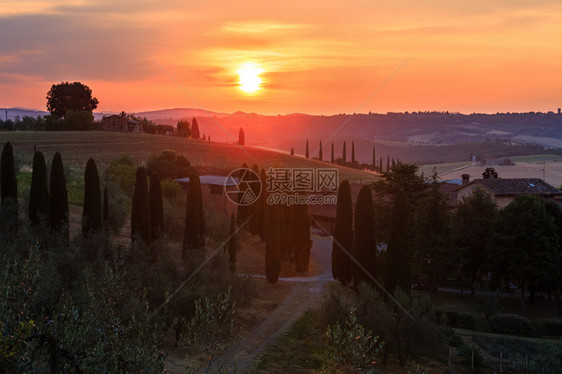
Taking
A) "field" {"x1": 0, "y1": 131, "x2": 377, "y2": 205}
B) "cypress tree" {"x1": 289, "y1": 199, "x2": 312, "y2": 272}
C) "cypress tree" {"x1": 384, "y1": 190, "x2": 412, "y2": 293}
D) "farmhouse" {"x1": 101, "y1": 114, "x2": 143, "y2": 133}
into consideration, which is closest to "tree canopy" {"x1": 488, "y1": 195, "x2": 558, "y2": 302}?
"cypress tree" {"x1": 384, "y1": 190, "x2": 412, "y2": 293}

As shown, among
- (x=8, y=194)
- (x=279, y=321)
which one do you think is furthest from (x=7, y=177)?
(x=279, y=321)

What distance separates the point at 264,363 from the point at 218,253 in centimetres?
998

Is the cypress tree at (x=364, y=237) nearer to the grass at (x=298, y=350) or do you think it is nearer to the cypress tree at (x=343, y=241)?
the cypress tree at (x=343, y=241)

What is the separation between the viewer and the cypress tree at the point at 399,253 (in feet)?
102

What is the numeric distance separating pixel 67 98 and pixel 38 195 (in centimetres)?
9971

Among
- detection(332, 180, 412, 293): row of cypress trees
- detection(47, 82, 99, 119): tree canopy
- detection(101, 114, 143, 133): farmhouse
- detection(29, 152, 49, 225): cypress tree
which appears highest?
detection(47, 82, 99, 119): tree canopy

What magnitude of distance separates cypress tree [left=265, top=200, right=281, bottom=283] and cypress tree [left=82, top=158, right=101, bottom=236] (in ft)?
41.6

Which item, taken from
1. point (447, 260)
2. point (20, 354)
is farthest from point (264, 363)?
point (447, 260)

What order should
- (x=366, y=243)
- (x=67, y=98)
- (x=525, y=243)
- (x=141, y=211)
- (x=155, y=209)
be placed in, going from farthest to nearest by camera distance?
1. (x=67, y=98)
2. (x=525, y=243)
3. (x=155, y=209)
4. (x=141, y=211)
5. (x=366, y=243)

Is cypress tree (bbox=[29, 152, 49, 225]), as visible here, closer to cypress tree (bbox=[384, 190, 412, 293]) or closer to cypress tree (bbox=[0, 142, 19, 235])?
cypress tree (bbox=[0, 142, 19, 235])

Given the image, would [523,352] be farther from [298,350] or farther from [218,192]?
[218,192]

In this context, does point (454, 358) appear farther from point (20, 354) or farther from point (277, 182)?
point (277, 182)

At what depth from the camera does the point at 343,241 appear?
3931 centimetres

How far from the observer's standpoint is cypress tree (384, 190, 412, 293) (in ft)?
102
